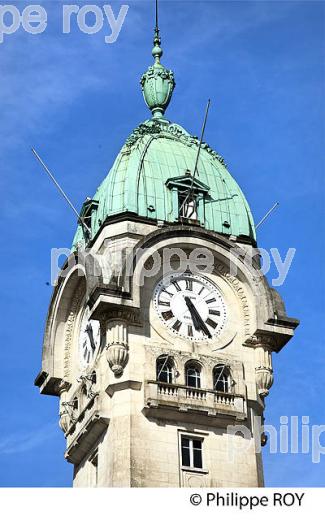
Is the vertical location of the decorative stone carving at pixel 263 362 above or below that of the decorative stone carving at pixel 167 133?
below

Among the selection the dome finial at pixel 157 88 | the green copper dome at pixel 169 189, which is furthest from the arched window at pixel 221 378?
the dome finial at pixel 157 88

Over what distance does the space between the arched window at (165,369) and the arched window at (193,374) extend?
0.54 m

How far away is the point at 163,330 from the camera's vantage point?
53906mm

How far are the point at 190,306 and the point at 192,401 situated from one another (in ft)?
11.9

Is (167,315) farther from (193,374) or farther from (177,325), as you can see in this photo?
(193,374)

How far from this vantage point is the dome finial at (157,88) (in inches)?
2415

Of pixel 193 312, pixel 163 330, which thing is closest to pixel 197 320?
pixel 193 312

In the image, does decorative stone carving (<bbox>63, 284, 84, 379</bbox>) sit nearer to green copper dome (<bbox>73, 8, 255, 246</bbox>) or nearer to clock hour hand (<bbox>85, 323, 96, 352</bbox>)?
clock hour hand (<bbox>85, 323, 96, 352</bbox>)

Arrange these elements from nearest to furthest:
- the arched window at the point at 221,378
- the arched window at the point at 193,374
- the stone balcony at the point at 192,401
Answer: the stone balcony at the point at 192,401 → the arched window at the point at 193,374 → the arched window at the point at 221,378

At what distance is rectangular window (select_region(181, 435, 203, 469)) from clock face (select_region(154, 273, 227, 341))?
11.7 ft

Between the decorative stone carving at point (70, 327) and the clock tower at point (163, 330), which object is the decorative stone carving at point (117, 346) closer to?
the clock tower at point (163, 330)
